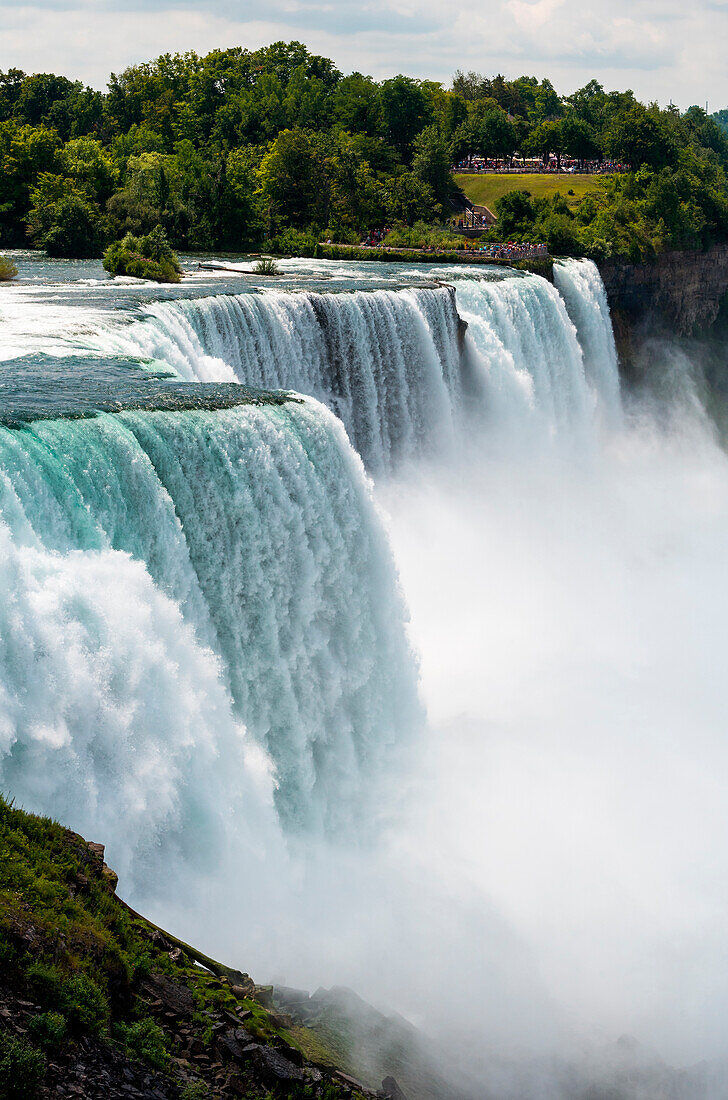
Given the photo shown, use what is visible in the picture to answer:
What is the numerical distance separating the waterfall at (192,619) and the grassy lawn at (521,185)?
4439cm

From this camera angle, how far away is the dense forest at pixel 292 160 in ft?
134

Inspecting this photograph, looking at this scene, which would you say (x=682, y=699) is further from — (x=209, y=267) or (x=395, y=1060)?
(x=209, y=267)

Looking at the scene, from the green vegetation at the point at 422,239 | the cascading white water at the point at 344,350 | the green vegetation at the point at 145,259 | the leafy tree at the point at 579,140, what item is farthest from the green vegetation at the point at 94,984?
the leafy tree at the point at 579,140

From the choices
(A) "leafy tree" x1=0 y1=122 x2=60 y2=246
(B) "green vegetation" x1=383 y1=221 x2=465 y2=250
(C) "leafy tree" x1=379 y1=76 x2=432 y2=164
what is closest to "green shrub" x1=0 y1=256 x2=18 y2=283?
(A) "leafy tree" x1=0 y1=122 x2=60 y2=246

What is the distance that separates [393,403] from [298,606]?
10.4m

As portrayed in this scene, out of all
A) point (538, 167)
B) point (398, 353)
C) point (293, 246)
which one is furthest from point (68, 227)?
point (538, 167)

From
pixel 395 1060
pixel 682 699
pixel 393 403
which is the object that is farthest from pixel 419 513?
pixel 395 1060

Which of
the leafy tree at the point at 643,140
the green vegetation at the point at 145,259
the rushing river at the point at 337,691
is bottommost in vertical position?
the rushing river at the point at 337,691

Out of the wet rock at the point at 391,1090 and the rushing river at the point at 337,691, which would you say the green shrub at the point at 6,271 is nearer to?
the rushing river at the point at 337,691

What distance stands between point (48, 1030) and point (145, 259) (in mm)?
27705

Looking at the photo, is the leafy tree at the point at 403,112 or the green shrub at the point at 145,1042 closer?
the green shrub at the point at 145,1042

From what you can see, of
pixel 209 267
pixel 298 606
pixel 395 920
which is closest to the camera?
pixel 395 920

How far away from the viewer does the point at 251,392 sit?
54.0ft

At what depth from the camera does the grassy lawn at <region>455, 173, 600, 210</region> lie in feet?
191
